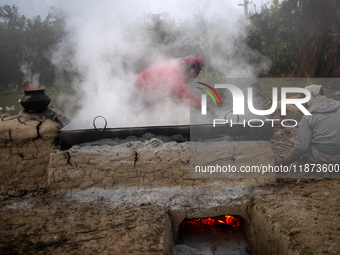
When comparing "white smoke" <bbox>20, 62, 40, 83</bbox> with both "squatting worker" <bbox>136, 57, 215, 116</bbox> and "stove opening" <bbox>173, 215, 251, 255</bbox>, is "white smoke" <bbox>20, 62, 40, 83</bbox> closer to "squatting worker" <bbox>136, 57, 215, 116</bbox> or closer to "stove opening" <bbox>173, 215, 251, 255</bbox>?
"squatting worker" <bbox>136, 57, 215, 116</bbox>

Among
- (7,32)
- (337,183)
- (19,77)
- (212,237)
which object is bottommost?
(212,237)

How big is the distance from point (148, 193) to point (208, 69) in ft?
12.8

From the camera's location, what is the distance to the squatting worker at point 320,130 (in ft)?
9.75

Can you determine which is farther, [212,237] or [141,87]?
[141,87]

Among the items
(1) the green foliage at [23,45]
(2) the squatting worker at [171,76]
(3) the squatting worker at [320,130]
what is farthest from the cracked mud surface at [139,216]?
(1) the green foliage at [23,45]

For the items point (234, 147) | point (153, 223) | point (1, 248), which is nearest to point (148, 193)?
point (153, 223)

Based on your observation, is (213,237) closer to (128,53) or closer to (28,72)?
(128,53)

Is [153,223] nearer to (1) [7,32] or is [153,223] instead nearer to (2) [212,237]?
(2) [212,237]

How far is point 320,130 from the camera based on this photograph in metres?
3.01

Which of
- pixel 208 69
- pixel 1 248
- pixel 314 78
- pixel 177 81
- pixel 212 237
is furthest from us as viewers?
pixel 314 78

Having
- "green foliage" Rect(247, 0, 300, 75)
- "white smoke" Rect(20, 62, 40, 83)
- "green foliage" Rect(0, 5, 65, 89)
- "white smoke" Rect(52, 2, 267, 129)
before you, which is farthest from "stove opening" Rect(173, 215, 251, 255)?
"green foliage" Rect(247, 0, 300, 75)

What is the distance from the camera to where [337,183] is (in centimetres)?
273

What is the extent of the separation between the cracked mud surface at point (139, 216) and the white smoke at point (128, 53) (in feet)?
3.51

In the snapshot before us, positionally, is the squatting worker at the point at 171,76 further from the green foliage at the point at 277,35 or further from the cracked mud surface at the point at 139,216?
the green foliage at the point at 277,35
